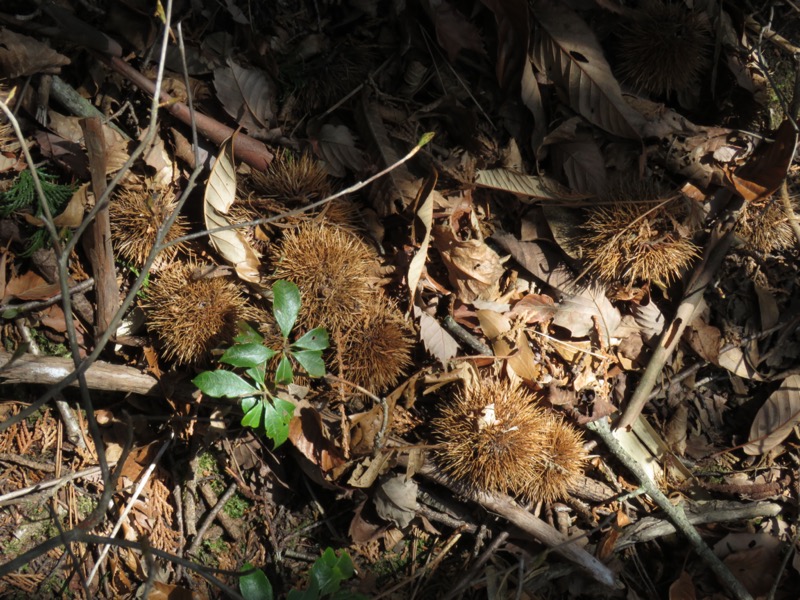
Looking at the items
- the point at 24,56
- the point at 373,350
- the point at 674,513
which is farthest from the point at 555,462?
the point at 24,56

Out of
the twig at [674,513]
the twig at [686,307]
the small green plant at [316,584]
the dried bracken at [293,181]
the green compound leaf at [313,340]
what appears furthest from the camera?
the twig at [686,307]

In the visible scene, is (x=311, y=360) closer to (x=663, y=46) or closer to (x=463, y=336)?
(x=463, y=336)

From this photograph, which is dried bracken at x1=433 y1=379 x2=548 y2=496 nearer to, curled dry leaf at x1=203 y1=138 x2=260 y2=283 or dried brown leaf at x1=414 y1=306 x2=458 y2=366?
dried brown leaf at x1=414 y1=306 x2=458 y2=366

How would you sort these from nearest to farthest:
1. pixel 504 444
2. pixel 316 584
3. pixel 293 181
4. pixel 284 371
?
pixel 316 584
pixel 284 371
pixel 504 444
pixel 293 181

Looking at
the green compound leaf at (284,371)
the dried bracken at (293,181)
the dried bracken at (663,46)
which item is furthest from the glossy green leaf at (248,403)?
the dried bracken at (663,46)

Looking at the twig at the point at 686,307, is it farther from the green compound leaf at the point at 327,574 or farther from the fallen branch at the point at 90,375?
the fallen branch at the point at 90,375

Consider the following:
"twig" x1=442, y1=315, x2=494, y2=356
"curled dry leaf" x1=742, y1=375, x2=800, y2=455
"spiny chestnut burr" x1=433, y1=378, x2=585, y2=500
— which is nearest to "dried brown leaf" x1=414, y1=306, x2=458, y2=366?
"twig" x1=442, y1=315, x2=494, y2=356
